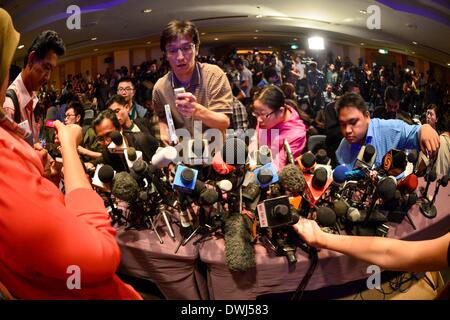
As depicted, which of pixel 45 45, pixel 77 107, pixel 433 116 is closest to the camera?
pixel 45 45

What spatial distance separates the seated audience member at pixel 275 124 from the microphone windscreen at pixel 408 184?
0.53 m

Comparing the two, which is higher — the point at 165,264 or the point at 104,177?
the point at 104,177

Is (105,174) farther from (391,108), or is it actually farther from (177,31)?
(391,108)

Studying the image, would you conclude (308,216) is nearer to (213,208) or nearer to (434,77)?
(213,208)

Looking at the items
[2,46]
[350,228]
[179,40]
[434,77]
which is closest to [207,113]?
[179,40]

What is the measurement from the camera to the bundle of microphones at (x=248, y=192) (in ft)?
2.40

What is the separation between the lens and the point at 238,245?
757 mm

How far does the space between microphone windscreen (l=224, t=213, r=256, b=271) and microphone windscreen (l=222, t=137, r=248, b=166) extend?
15 cm

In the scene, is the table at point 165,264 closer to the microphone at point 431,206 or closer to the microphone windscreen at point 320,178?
the microphone windscreen at point 320,178

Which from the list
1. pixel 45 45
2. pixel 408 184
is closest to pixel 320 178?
pixel 408 184

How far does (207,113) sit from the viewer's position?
0.94m

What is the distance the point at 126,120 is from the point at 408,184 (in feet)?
3.78
